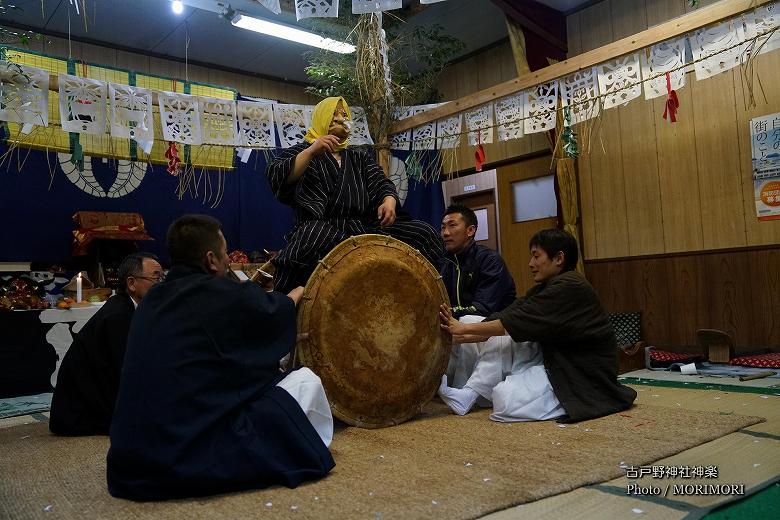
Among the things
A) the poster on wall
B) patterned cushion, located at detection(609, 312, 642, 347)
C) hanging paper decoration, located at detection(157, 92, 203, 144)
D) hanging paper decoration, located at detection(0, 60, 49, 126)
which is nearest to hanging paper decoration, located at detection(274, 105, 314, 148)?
hanging paper decoration, located at detection(157, 92, 203, 144)

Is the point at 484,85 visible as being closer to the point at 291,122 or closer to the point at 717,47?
the point at 291,122

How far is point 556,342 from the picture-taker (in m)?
2.89

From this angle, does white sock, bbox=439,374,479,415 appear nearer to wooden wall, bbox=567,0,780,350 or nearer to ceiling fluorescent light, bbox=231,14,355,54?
wooden wall, bbox=567,0,780,350

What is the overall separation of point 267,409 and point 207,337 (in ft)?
1.05

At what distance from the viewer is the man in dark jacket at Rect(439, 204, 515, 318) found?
3627 mm

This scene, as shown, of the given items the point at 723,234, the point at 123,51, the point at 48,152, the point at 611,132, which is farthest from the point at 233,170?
the point at 723,234

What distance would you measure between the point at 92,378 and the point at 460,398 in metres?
1.96

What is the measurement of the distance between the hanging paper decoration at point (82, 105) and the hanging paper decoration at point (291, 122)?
149 cm

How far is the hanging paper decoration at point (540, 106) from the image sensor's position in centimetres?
487

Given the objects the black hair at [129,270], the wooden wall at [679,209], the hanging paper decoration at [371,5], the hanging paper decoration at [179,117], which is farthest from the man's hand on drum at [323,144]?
the wooden wall at [679,209]

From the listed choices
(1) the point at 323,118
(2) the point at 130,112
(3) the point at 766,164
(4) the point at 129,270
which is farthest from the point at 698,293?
(2) the point at 130,112

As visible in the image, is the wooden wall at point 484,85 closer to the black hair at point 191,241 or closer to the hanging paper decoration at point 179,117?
the hanging paper decoration at point 179,117

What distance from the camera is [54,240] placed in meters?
5.36

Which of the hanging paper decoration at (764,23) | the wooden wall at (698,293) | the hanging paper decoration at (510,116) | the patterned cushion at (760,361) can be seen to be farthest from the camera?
the hanging paper decoration at (510,116)
